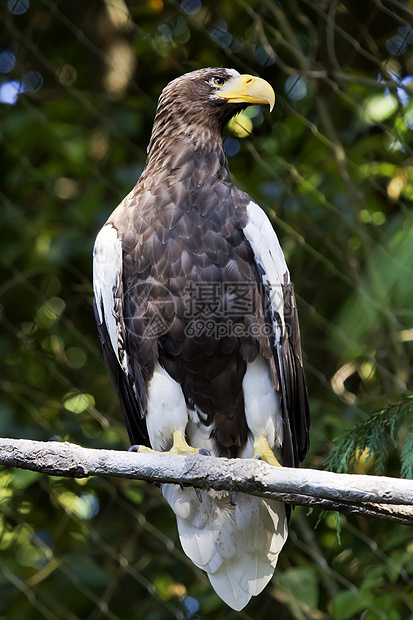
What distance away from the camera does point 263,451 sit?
5.86ft

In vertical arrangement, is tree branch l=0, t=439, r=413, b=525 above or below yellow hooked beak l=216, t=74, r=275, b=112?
below

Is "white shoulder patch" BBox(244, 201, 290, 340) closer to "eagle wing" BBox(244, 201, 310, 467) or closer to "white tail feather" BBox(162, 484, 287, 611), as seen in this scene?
"eagle wing" BBox(244, 201, 310, 467)

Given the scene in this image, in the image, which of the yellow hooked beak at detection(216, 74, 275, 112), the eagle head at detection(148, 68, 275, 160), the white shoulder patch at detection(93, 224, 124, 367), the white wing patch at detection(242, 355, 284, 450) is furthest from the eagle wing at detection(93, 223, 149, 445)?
the yellow hooked beak at detection(216, 74, 275, 112)

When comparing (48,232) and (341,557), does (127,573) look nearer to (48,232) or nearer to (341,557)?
(341,557)

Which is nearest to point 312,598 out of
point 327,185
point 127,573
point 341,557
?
point 341,557

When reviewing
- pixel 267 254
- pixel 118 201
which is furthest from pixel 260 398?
pixel 118 201

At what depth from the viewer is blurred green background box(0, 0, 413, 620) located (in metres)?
2.47

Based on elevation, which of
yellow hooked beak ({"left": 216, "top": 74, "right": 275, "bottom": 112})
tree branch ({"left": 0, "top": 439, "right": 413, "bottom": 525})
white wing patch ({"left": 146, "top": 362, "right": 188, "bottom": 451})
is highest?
yellow hooked beak ({"left": 216, "top": 74, "right": 275, "bottom": 112})

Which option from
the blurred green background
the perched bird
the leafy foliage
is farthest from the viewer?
the blurred green background

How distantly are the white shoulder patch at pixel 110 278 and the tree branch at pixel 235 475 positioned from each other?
532mm

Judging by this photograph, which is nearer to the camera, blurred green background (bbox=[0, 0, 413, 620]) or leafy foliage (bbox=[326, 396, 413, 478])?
leafy foliage (bbox=[326, 396, 413, 478])

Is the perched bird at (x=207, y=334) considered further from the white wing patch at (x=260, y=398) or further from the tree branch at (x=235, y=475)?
the tree branch at (x=235, y=475)

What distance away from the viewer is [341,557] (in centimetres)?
251

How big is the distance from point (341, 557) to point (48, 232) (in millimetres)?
1481
